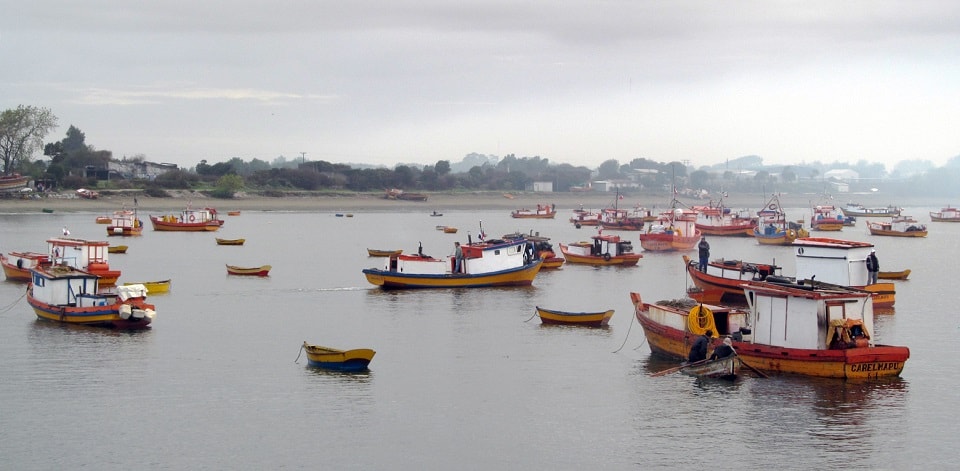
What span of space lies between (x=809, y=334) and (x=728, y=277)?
54.2ft

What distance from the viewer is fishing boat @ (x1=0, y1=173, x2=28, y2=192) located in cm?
12581

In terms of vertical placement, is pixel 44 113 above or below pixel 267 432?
above

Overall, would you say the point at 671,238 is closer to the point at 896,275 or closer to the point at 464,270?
the point at 896,275

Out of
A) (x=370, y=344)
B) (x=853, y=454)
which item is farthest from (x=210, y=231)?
(x=853, y=454)

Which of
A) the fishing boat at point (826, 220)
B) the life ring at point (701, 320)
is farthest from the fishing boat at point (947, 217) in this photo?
the life ring at point (701, 320)

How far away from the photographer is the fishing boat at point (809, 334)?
28250mm

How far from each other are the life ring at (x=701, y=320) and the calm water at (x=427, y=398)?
171cm

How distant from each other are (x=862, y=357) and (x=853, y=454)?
18.9 feet

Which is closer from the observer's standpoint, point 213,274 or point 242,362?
point 242,362

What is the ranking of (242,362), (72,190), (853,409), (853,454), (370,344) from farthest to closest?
(72,190) < (370,344) < (242,362) < (853,409) < (853,454)

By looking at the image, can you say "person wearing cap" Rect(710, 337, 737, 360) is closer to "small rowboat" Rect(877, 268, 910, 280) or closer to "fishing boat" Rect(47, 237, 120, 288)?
"fishing boat" Rect(47, 237, 120, 288)

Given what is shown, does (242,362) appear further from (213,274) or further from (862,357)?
(213,274)

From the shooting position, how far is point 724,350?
28781mm

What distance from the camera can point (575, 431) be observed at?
24.5 metres
